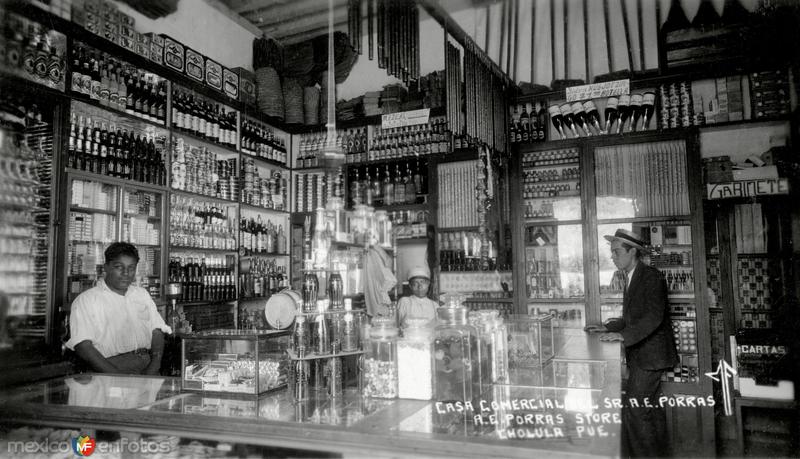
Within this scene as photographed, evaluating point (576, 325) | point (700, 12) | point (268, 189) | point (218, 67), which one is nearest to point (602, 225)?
point (576, 325)

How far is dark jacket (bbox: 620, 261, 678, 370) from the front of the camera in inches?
136

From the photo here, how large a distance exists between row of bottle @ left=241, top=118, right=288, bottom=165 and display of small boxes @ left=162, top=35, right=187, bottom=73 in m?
0.95

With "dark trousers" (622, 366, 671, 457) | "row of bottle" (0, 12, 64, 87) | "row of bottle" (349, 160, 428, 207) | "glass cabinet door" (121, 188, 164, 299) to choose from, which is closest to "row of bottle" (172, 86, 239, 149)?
"glass cabinet door" (121, 188, 164, 299)

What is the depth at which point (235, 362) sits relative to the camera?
189 cm

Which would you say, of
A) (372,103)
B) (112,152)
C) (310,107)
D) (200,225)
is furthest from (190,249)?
(372,103)

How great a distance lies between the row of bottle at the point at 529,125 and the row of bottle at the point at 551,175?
0.96 ft

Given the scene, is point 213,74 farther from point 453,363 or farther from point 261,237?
point 453,363

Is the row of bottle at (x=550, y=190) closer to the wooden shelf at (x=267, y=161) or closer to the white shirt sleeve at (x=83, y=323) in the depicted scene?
the wooden shelf at (x=267, y=161)

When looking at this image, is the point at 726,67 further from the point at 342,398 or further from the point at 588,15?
the point at 342,398

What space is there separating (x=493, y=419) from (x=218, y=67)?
4338mm

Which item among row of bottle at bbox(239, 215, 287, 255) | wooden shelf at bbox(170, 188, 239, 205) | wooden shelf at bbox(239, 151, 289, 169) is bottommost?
row of bottle at bbox(239, 215, 287, 255)

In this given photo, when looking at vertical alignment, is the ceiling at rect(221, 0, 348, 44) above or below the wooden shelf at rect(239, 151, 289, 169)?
above

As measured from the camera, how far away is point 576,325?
4773 mm

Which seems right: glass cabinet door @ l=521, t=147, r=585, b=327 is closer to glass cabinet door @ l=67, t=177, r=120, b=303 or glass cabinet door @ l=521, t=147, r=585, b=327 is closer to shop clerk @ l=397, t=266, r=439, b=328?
shop clerk @ l=397, t=266, r=439, b=328
